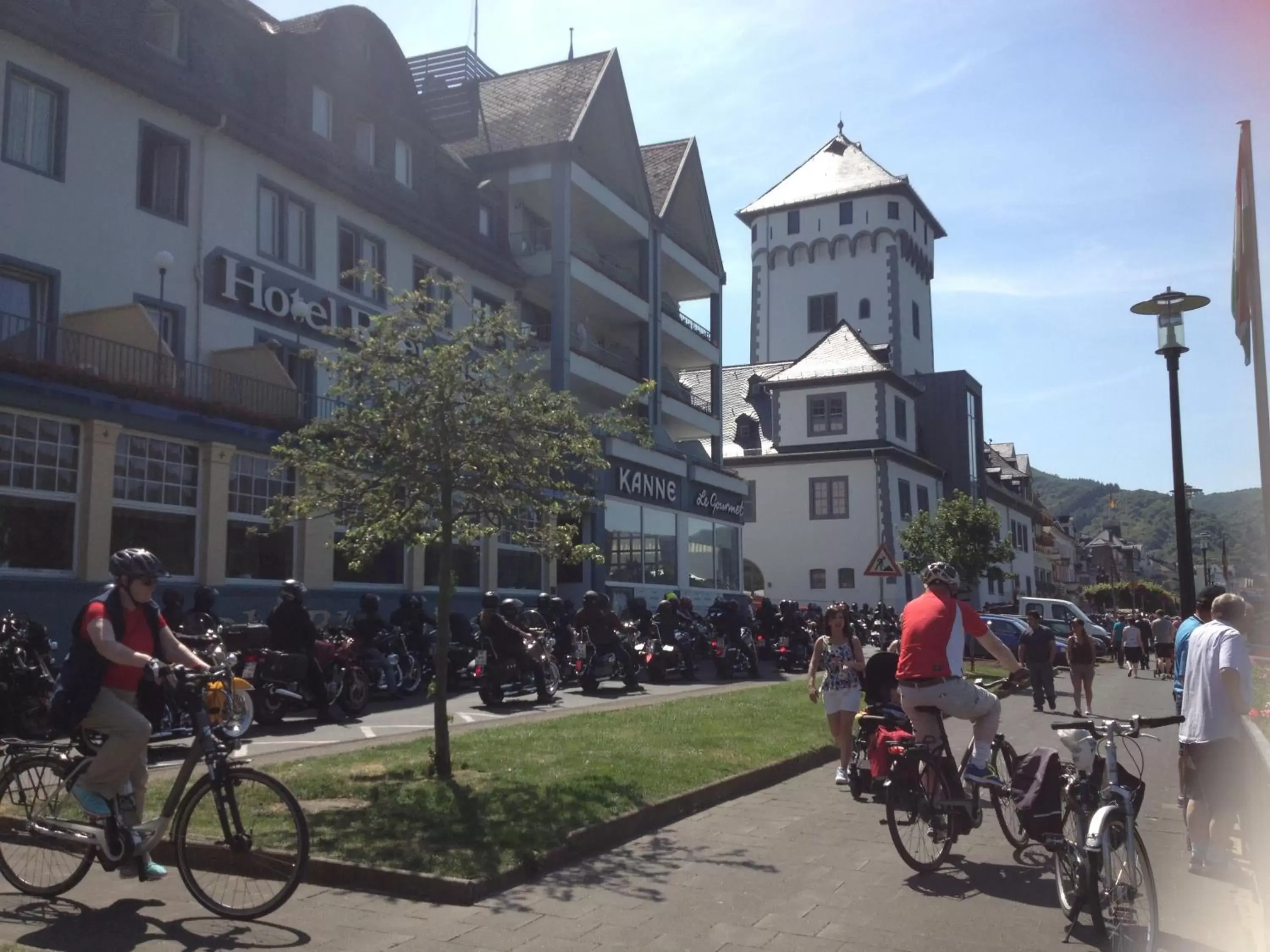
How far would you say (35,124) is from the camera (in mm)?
18406

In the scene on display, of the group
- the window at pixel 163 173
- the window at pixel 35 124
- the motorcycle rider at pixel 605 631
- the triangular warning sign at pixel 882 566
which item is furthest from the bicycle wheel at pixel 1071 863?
the triangular warning sign at pixel 882 566

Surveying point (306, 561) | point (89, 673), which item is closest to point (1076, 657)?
point (306, 561)

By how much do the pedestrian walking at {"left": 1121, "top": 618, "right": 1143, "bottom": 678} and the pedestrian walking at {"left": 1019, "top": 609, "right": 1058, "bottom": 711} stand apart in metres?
13.6

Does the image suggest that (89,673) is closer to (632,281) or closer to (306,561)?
(306,561)

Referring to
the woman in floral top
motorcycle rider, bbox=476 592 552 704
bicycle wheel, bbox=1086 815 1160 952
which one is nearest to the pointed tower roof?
motorcycle rider, bbox=476 592 552 704

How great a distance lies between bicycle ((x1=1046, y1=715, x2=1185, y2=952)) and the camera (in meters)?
5.68

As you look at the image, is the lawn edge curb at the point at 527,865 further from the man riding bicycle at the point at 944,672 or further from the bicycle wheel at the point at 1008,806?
the bicycle wheel at the point at 1008,806

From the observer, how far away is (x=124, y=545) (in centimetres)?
1792

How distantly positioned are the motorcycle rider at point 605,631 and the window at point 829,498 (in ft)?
117

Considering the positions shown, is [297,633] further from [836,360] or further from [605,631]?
[836,360]

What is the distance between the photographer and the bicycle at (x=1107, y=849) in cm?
A: 568

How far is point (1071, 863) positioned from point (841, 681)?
15.6ft

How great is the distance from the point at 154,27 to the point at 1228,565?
763 inches

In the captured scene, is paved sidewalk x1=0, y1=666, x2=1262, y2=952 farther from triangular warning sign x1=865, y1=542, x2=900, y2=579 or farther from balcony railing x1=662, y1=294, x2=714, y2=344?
balcony railing x1=662, y1=294, x2=714, y2=344
